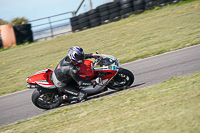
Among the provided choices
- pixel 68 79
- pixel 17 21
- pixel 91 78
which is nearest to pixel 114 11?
pixel 17 21

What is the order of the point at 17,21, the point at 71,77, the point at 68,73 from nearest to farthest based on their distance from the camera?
the point at 68,73, the point at 71,77, the point at 17,21

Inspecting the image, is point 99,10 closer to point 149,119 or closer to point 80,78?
point 80,78

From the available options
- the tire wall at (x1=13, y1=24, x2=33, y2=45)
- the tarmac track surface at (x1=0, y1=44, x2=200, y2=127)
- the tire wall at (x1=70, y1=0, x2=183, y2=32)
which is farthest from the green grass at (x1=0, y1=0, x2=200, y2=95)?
the tire wall at (x1=13, y1=24, x2=33, y2=45)

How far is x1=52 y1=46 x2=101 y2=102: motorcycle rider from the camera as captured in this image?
20.6 feet

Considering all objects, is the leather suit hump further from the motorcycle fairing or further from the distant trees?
the distant trees

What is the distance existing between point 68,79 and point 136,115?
267cm

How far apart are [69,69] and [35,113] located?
160cm

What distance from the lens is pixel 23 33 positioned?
66.9ft

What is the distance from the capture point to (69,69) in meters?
6.40

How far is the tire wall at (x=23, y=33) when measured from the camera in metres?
19.9

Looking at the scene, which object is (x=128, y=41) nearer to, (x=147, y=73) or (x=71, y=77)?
(x=147, y=73)

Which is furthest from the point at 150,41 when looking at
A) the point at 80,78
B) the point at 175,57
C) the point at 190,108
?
the point at 190,108

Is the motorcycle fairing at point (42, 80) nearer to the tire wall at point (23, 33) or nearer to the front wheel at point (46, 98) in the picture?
the front wheel at point (46, 98)

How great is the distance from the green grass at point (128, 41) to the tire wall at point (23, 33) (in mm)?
1220
